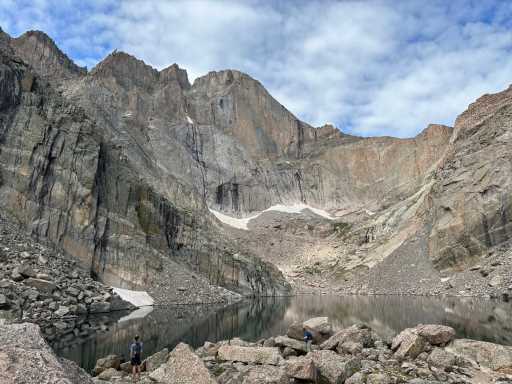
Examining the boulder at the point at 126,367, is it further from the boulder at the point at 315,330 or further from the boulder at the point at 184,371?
the boulder at the point at 315,330

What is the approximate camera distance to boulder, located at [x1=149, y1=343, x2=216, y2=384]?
494 inches

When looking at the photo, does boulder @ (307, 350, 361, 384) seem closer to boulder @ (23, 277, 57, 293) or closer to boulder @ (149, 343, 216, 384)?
boulder @ (149, 343, 216, 384)

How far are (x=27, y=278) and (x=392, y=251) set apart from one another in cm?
6954

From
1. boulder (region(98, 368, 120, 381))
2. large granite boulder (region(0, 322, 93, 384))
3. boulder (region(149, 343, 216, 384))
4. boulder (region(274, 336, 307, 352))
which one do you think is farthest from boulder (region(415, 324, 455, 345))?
large granite boulder (region(0, 322, 93, 384))

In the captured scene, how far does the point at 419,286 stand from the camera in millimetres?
71562

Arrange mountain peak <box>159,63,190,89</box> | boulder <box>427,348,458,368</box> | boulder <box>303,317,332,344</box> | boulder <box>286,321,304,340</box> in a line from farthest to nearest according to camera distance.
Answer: mountain peak <box>159,63,190,89</box> → boulder <box>303,317,332,344</box> → boulder <box>286,321,304,340</box> → boulder <box>427,348,458,368</box>

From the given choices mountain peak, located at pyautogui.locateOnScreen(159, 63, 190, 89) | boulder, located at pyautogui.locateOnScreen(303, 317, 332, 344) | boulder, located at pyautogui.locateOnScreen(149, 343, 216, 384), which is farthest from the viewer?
mountain peak, located at pyautogui.locateOnScreen(159, 63, 190, 89)

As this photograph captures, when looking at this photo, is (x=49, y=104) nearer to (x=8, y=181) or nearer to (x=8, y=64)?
(x=8, y=64)

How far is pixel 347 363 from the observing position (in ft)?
46.1

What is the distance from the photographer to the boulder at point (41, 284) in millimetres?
32781

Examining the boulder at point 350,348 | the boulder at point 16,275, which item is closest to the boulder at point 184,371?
the boulder at point 350,348

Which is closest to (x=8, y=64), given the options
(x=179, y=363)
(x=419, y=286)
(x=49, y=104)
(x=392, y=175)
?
(x=49, y=104)

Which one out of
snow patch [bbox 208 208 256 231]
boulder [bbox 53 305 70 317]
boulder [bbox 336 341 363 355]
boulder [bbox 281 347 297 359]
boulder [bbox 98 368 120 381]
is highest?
snow patch [bbox 208 208 256 231]

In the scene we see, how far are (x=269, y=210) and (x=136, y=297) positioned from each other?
328 ft
